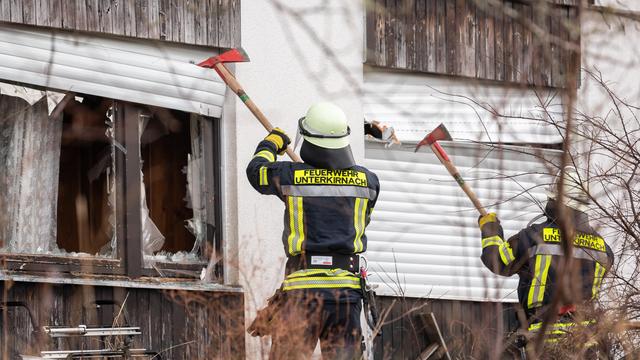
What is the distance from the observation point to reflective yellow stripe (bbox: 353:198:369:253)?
9.05 m

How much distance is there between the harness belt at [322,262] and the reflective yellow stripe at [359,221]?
8 centimetres

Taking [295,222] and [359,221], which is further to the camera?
[359,221]

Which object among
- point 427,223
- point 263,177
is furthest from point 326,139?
point 427,223

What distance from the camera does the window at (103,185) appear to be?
934cm

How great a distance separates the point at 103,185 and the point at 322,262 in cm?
189

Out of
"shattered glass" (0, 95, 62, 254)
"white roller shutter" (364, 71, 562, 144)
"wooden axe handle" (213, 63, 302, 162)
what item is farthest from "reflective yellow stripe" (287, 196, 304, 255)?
"white roller shutter" (364, 71, 562, 144)

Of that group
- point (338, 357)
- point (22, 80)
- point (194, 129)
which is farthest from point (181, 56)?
point (338, 357)

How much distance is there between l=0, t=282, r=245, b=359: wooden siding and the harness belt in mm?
533

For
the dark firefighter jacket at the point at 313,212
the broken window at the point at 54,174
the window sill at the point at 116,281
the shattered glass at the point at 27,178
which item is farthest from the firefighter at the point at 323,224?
the shattered glass at the point at 27,178

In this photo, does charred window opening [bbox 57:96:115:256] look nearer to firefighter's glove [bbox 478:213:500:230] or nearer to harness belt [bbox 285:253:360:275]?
harness belt [bbox 285:253:360:275]

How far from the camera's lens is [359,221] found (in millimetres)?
Result: 9094

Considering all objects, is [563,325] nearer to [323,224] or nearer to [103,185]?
[323,224]

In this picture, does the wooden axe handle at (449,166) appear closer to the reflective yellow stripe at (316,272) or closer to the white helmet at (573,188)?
the white helmet at (573,188)

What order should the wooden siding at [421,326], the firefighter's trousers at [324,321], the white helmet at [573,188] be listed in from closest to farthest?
the white helmet at [573,188], the firefighter's trousers at [324,321], the wooden siding at [421,326]
